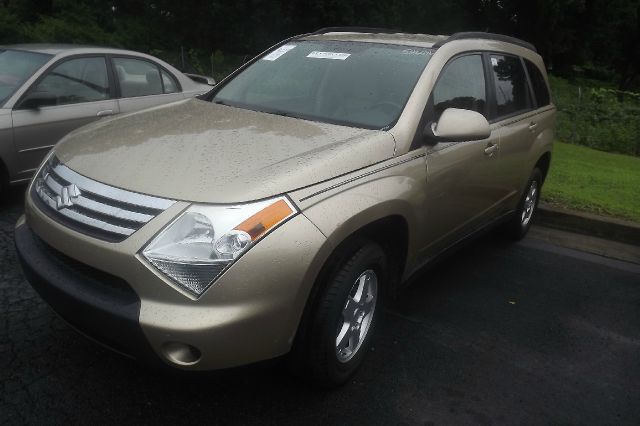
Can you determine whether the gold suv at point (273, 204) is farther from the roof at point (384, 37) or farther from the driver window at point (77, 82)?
the driver window at point (77, 82)

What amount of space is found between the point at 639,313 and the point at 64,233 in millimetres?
3874

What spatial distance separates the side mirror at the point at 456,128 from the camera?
3.19m

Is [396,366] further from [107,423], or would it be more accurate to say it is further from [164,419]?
[107,423]

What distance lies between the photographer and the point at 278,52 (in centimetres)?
424

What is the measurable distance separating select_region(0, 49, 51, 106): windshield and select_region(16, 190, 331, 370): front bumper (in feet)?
10.9

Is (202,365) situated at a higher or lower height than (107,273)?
lower

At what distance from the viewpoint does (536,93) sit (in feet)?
17.1

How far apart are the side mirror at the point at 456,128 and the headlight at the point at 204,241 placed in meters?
1.27

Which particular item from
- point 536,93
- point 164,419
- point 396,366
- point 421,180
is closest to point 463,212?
point 421,180

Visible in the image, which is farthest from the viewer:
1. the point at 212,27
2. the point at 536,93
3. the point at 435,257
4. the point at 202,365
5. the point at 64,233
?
the point at 212,27

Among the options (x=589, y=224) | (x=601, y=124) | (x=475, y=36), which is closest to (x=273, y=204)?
(x=475, y=36)

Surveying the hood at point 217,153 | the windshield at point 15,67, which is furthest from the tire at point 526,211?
the windshield at point 15,67

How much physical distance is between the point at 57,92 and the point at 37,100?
29 cm

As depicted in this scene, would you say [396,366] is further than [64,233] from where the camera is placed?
Yes
